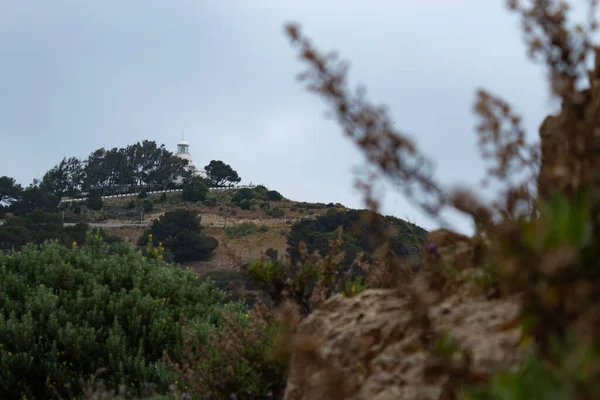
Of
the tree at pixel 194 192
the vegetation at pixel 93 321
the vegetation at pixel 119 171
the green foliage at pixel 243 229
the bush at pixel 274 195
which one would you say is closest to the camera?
the vegetation at pixel 93 321

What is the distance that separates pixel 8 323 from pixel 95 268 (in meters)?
1.70

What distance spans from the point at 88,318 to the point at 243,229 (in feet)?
168

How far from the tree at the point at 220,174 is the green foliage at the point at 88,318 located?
241 feet

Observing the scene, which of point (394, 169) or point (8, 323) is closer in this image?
point (394, 169)

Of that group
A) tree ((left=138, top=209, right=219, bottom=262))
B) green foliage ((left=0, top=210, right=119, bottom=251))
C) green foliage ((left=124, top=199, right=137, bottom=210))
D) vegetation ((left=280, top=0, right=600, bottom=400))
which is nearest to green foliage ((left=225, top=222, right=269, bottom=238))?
tree ((left=138, top=209, right=219, bottom=262))

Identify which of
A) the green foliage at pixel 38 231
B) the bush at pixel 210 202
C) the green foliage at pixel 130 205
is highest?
the bush at pixel 210 202

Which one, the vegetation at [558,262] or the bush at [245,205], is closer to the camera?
the vegetation at [558,262]

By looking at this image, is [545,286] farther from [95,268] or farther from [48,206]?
[48,206]

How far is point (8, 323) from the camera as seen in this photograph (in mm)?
8211

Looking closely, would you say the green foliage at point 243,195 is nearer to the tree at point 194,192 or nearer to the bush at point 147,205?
the tree at point 194,192

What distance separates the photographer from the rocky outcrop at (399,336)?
8.14 ft

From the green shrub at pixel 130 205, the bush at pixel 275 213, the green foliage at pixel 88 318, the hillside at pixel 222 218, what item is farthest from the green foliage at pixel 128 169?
the green foliage at pixel 88 318

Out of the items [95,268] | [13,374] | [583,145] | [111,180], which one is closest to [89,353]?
[13,374]

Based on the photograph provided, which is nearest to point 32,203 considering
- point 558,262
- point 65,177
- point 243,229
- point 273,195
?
point 65,177
